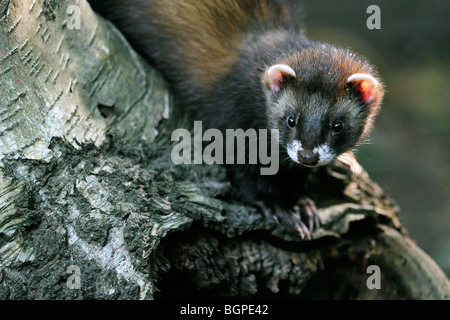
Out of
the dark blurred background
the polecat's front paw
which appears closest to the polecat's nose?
the polecat's front paw

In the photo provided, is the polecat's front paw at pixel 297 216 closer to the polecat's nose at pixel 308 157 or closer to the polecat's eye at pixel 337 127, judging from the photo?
the polecat's nose at pixel 308 157

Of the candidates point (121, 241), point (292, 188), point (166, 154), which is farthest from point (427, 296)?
point (121, 241)

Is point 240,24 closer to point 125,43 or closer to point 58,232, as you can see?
point 125,43

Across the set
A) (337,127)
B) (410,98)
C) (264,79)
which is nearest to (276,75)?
(264,79)

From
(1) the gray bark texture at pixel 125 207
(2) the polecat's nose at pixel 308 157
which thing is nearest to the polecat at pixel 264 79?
(2) the polecat's nose at pixel 308 157

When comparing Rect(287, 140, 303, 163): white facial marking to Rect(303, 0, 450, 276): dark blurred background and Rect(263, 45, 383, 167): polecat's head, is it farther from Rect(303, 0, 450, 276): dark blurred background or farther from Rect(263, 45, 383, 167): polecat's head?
Rect(303, 0, 450, 276): dark blurred background

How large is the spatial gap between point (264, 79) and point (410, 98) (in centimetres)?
492

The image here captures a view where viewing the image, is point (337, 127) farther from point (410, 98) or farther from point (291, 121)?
point (410, 98)

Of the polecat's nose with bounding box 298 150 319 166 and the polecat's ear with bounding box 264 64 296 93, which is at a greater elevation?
the polecat's ear with bounding box 264 64 296 93

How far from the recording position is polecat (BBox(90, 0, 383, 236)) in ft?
10.4

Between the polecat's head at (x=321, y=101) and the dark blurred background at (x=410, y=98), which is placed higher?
the polecat's head at (x=321, y=101)

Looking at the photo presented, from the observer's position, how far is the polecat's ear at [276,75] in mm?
3221

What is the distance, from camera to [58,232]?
255 centimetres

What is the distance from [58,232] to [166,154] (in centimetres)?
102
